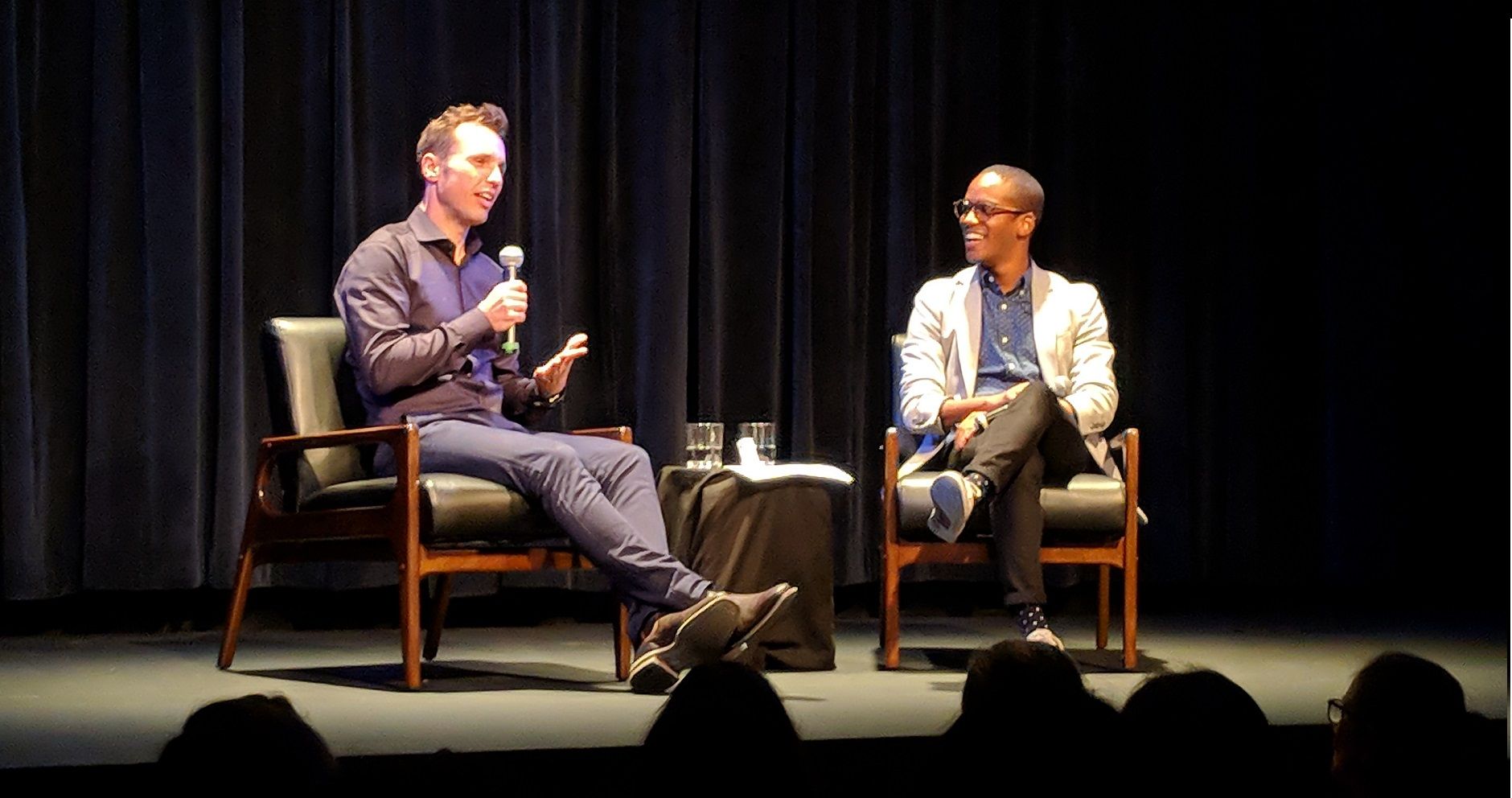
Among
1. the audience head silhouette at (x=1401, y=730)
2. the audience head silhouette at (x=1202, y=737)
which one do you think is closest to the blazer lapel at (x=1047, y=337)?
the audience head silhouette at (x=1401, y=730)

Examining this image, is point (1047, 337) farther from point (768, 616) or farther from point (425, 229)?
point (425, 229)

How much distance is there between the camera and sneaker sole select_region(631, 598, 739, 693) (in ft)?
11.2

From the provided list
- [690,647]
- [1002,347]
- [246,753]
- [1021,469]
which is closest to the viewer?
[246,753]

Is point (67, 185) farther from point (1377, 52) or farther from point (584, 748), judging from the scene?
point (1377, 52)

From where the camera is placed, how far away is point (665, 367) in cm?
513

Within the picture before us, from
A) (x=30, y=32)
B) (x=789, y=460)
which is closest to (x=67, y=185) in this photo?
(x=30, y=32)

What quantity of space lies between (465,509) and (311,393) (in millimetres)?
591

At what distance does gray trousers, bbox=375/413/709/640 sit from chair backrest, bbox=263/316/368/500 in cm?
17

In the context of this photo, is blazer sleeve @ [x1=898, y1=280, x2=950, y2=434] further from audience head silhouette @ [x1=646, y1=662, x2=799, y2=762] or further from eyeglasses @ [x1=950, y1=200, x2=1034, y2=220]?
audience head silhouette @ [x1=646, y1=662, x2=799, y2=762]

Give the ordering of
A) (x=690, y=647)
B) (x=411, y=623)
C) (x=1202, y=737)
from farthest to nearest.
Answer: (x=411, y=623), (x=690, y=647), (x=1202, y=737)

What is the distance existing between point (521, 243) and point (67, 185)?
1194 mm

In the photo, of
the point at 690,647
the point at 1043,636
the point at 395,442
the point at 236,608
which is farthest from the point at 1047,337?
the point at 236,608

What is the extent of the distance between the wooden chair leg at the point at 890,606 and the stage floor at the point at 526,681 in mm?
58

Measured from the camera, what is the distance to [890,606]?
409 centimetres
